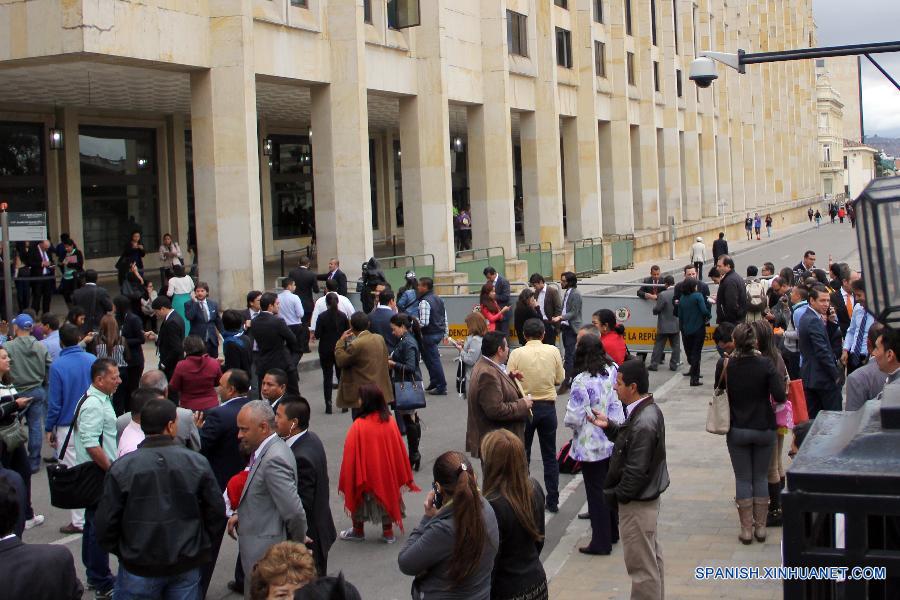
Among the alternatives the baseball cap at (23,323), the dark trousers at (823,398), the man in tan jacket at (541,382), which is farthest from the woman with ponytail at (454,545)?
the baseball cap at (23,323)

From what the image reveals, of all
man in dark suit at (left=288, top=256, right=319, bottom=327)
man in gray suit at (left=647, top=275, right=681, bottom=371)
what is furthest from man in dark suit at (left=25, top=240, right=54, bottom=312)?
man in gray suit at (left=647, top=275, right=681, bottom=371)

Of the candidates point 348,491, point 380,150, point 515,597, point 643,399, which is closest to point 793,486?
point 515,597

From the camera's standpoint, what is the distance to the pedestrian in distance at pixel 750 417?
360 inches

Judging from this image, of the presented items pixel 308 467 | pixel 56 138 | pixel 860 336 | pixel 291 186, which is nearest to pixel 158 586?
pixel 308 467

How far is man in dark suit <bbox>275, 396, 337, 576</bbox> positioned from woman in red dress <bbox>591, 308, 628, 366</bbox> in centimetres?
589

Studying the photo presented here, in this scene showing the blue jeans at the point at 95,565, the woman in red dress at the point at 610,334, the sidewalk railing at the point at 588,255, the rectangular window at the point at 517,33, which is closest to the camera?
the blue jeans at the point at 95,565

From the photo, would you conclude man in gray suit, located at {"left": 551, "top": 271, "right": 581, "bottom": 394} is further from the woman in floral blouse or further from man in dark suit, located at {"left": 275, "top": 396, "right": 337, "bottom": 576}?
man in dark suit, located at {"left": 275, "top": 396, "right": 337, "bottom": 576}

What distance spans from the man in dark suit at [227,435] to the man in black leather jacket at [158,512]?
6.19 ft

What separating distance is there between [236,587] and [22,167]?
23.4 m

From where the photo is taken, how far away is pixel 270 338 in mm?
14148

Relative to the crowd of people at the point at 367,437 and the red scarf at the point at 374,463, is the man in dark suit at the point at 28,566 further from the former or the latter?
the red scarf at the point at 374,463

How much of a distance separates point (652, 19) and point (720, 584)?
163ft

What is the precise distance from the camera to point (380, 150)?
158 feet

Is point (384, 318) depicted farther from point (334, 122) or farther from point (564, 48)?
point (564, 48)
